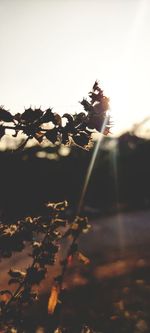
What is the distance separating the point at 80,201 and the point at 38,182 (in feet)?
9.36

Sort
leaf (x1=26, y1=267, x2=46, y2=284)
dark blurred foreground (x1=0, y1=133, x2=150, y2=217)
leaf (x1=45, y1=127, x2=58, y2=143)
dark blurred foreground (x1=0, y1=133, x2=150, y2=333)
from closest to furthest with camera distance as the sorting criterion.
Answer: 1. leaf (x1=45, y1=127, x2=58, y2=143)
2. leaf (x1=26, y1=267, x2=46, y2=284)
3. dark blurred foreground (x1=0, y1=133, x2=150, y2=333)
4. dark blurred foreground (x1=0, y1=133, x2=150, y2=217)

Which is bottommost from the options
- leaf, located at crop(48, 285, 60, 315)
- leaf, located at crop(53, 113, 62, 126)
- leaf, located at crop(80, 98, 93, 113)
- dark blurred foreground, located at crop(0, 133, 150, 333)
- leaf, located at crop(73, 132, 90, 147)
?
dark blurred foreground, located at crop(0, 133, 150, 333)

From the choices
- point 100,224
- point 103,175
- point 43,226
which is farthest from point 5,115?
point 103,175

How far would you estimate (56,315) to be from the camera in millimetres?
2480

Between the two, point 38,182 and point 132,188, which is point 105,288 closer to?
point 38,182

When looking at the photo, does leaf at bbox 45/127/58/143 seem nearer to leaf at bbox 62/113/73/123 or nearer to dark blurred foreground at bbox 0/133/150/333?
leaf at bbox 62/113/73/123

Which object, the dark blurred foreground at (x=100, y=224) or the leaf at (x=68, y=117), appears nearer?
the leaf at (x=68, y=117)

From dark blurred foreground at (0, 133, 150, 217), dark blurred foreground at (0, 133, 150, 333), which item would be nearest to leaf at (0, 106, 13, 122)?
dark blurred foreground at (0, 133, 150, 333)

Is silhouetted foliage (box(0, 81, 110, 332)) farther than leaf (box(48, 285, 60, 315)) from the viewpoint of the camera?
No

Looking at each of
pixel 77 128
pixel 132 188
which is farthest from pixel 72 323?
pixel 132 188

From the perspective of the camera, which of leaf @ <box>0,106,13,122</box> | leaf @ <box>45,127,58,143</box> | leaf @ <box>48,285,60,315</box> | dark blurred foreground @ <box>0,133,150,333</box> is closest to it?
leaf @ <box>0,106,13,122</box>

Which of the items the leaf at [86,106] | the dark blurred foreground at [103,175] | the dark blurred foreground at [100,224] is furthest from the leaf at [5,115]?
the dark blurred foreground at [103,175]

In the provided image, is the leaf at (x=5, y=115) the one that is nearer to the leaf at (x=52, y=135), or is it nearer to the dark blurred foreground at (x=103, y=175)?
the leaf at (x=52, y=135)

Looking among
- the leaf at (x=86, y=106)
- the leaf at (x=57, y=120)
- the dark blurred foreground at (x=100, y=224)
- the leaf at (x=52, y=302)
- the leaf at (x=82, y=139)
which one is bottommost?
the dark blurred foreground at (x=100, y=224)
